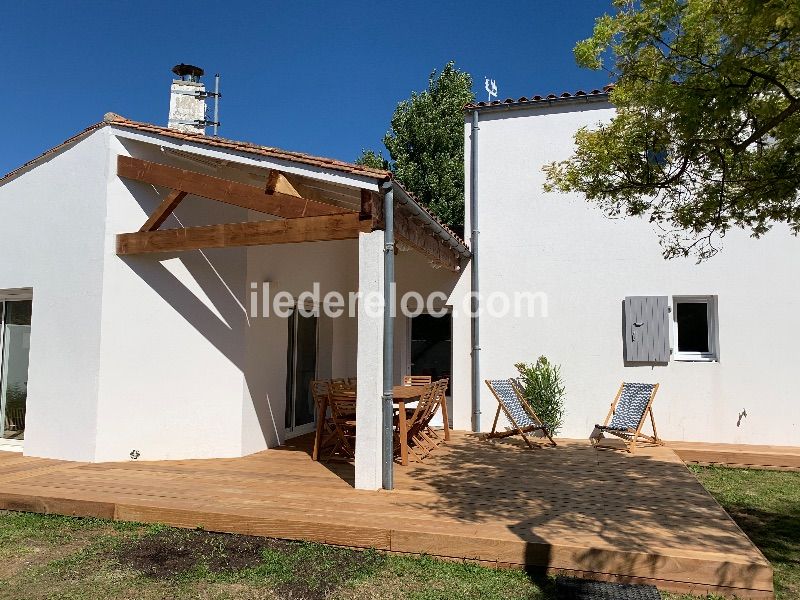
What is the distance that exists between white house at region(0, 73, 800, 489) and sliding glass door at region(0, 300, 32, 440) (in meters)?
0.03

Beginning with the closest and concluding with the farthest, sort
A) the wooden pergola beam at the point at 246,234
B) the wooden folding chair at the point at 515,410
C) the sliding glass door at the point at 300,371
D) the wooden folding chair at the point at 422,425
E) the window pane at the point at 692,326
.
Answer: the wooden pergola beam at the point at 246,234
the wooden folding chair at the point at 422,425
the wooden folding chair at the point at 515,410
the sliding glass door at the point at 300,371
the window pane at the point at 692,326

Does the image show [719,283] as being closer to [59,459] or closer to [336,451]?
[336,451]

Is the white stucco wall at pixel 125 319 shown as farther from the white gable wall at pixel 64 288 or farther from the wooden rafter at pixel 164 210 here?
the wooden rafter at pixel 164 210

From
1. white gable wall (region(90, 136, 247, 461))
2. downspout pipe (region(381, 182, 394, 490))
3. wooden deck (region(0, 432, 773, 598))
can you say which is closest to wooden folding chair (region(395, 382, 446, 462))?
wooden deck (region(0, 432, 773, 598))

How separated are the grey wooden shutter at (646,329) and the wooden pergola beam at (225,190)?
17.3ft

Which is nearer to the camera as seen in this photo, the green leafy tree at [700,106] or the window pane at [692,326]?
the green leafy tree at [700,106]

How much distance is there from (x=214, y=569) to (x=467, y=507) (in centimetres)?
201

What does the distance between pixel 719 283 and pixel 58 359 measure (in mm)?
8994

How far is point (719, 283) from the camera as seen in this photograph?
8664 millimetres

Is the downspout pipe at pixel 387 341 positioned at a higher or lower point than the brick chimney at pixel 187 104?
lower

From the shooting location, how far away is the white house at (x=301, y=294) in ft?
19.6

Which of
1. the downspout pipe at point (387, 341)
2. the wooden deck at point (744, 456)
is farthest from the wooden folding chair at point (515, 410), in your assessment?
the downspout pipe at point (387, 341)

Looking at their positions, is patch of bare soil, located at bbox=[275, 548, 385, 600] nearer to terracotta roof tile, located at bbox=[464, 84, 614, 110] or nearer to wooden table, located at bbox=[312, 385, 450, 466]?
wooden table, located at bbox=[312, 385, 450, 466]

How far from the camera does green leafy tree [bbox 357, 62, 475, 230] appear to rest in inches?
808
